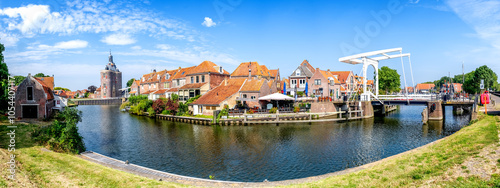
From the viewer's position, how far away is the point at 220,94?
4409cm

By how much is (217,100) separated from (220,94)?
295 centimetres

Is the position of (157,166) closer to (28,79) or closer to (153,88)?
(28,79)

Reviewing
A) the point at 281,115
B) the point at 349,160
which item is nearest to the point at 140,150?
the point at 349,160

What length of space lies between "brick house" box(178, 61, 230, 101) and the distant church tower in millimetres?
76300

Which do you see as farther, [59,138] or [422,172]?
[59,138]

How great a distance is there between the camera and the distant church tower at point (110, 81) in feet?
378

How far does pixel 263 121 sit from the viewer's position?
36.9m

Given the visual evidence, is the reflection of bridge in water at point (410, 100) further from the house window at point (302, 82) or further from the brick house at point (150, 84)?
the brick house at point (150, 84)

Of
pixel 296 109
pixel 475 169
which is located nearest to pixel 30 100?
pixel 475 169

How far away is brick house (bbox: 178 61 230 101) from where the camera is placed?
171 feet

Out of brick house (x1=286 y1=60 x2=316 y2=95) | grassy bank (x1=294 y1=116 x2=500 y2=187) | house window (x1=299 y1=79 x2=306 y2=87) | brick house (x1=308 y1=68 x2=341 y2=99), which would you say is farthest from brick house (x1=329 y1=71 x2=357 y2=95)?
grassy bank (x1=294 y1=116 x2=500 y2=187)

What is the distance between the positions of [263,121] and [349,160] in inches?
739

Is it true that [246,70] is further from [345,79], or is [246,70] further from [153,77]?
[153,77]

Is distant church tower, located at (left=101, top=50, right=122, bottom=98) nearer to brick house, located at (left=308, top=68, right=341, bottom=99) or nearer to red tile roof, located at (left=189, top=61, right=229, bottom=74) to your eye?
red tile roof, located at (left=189, top=61, right=229, bottom=74)
